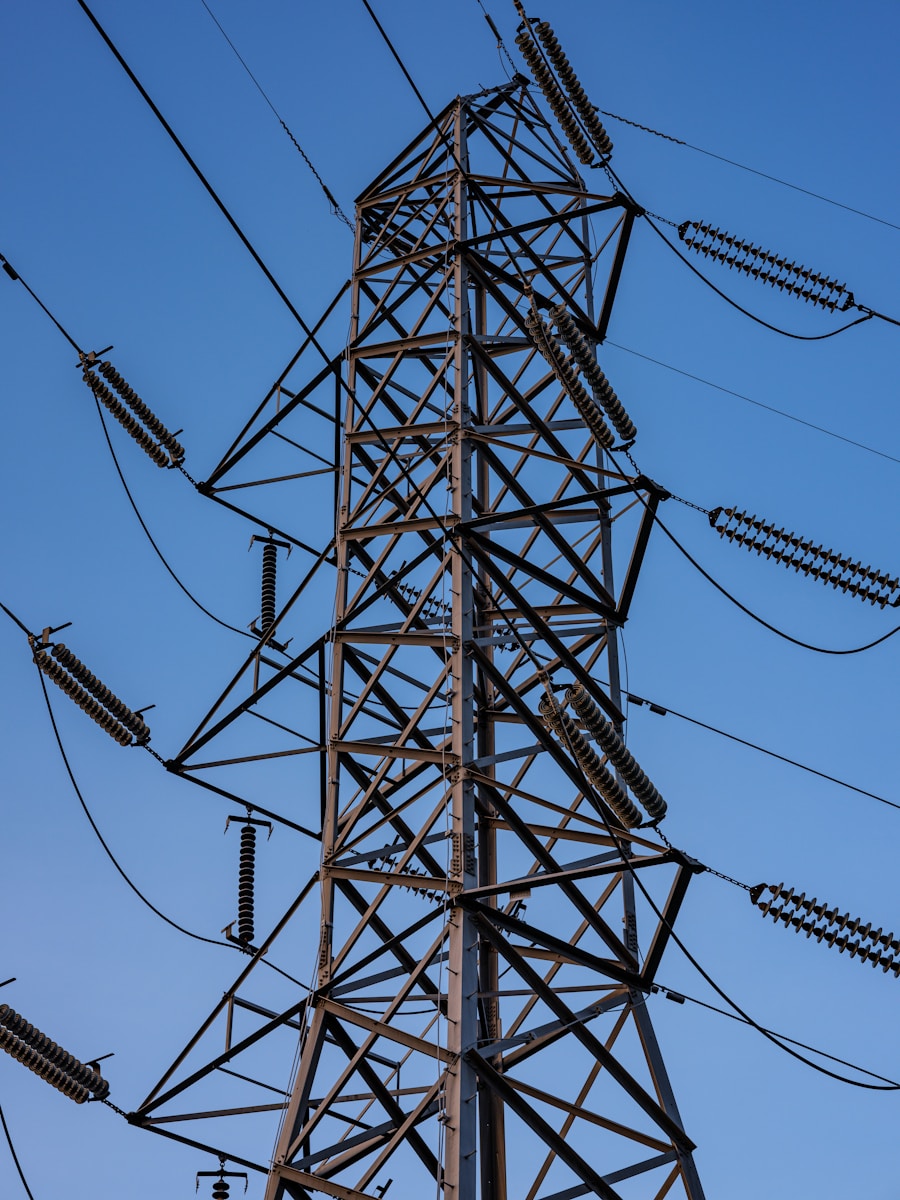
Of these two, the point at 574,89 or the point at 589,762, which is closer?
the point at 589,762

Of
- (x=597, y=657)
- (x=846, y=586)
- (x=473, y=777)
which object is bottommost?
(x=473, y=777)

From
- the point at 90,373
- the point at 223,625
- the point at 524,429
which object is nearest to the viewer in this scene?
the point at 524,429

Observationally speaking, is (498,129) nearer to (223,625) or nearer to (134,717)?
(223,625)

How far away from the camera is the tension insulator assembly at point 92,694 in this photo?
1562 centimetres

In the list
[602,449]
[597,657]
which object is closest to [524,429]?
[602,449]

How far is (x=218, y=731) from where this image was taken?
15.7 metres

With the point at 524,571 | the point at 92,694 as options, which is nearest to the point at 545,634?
the point at 524,571

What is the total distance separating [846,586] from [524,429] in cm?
375

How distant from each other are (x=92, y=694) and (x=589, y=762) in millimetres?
5764

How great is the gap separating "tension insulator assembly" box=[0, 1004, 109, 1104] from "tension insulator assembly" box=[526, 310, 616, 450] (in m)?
8.00

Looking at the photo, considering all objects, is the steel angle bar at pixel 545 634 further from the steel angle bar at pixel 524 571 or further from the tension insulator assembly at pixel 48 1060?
the tension insulator assembly at pixel 48 1060

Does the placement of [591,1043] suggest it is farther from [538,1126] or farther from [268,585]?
[268,585]

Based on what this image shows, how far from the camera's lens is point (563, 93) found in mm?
19188

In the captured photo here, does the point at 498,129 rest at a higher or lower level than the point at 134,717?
higher
